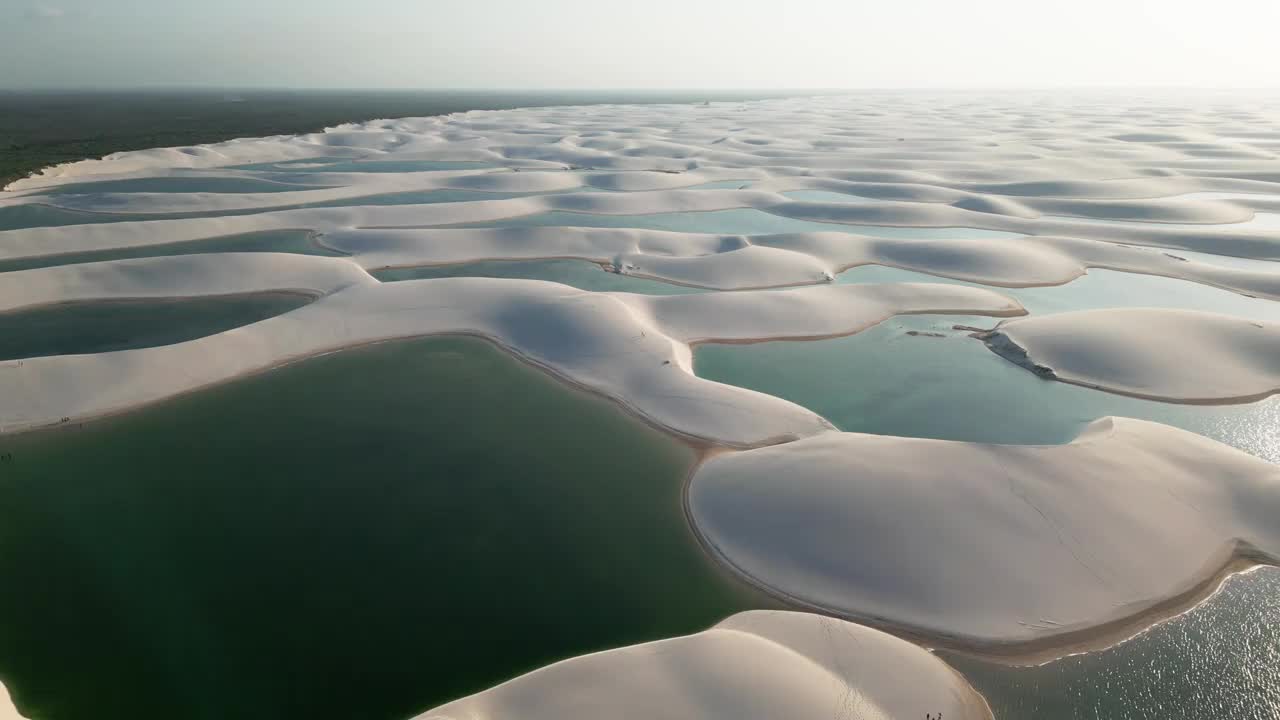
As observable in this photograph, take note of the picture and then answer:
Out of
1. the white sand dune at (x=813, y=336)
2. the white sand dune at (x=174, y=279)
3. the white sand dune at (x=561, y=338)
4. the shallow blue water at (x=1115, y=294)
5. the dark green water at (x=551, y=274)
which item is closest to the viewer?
the white sand dune at (x=813, y=336)

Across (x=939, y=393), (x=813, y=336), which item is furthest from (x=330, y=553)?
(x=813, y=336)

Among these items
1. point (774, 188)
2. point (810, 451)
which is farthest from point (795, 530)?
point (774, 188)

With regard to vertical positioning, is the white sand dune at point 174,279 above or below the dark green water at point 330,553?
above

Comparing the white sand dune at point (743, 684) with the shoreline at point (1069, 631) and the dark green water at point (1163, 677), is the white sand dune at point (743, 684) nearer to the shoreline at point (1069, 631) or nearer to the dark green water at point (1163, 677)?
the shoreline at point (1069, 631)

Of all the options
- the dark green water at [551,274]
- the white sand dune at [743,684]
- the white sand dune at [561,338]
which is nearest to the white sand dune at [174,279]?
the white sand dune at [561,338]

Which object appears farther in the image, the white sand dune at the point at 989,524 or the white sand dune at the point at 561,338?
the white sand dune at the point at 561,338

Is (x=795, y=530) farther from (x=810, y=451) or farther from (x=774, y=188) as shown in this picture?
(x=774, y=188)
